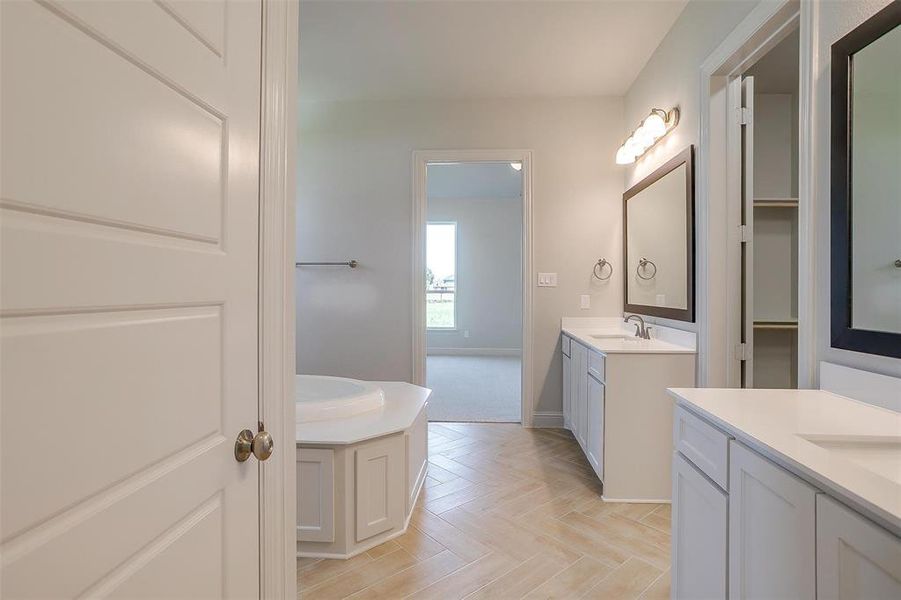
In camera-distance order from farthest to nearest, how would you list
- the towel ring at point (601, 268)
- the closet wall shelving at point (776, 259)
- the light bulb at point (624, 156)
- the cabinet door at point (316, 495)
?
the towel ring at point (601, 268)
the light bulb at point (624, 156)
the closet wall shelving at point (776, 259)
the cabinet door at point (316, 495)

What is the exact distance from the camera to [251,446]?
0.85 meters

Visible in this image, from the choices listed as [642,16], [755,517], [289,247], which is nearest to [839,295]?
[755,517]

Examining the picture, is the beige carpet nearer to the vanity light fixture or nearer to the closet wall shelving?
the closet wall shelving

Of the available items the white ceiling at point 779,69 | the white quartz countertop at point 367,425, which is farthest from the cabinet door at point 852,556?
the white ceiling at point 779,69

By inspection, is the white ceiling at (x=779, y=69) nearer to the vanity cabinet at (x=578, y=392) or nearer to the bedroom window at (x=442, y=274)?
the vanity cabinet at (x=578, y=392)

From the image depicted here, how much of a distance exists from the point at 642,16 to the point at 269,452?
306cm

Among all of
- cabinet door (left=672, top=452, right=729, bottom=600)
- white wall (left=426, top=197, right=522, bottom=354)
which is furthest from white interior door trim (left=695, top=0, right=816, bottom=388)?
white wall (left=426, top=197, right=522, bottom=354)

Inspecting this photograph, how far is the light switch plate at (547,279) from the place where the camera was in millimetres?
3666

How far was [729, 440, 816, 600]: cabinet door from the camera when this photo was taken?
84 centimetres

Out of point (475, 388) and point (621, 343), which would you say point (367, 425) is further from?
point (475, 388)

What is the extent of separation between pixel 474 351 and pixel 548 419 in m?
4.17

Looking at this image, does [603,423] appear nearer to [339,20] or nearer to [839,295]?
[839,295]

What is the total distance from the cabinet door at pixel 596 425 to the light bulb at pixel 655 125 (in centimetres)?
163

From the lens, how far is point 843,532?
75cm
